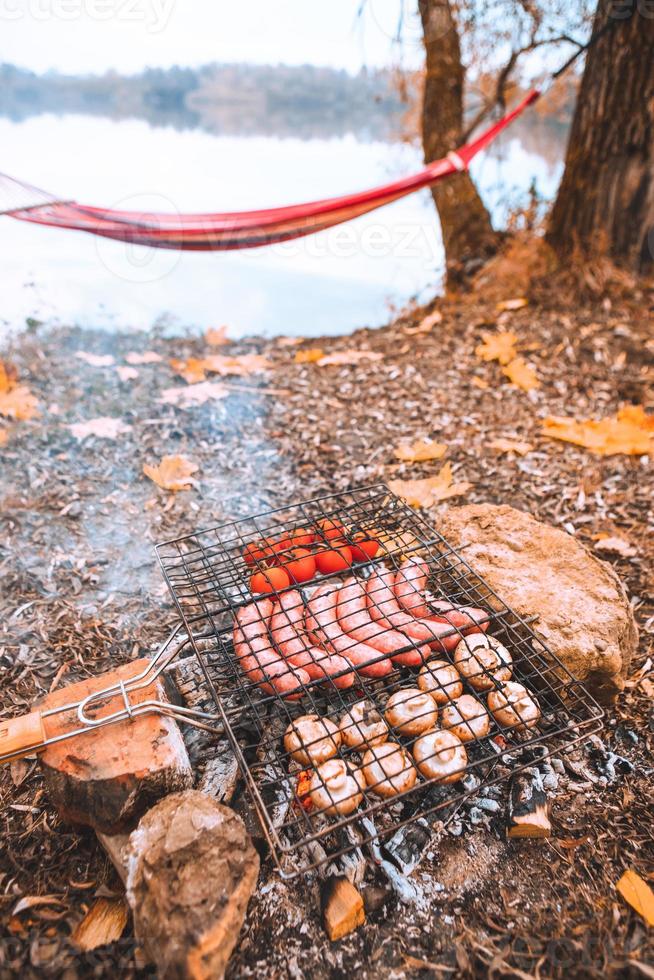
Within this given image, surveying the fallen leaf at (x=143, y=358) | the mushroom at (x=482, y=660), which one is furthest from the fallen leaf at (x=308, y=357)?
the mushroom at (x=482, y=660)

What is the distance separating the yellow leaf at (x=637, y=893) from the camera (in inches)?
53.9

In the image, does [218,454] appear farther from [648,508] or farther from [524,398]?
[648,508]

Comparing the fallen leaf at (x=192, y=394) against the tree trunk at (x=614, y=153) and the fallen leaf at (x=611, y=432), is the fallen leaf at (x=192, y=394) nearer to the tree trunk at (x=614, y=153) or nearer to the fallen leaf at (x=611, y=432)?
the fallen leaf at (x=611, y=432)

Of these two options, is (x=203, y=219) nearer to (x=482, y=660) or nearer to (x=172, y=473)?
(x=172, y=473)

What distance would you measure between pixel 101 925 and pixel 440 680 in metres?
0.99

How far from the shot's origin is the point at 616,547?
8.25 feet

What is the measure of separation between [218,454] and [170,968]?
94.0 inches

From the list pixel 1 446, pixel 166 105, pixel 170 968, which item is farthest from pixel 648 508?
pixel 166 105

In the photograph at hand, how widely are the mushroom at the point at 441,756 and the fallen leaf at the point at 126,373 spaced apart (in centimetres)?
317

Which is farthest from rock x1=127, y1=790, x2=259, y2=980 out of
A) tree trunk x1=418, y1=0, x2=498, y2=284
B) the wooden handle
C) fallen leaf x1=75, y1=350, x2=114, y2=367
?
tree trunk x1=418, y1=0, x2=498, y2=284

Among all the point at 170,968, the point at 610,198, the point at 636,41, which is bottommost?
the point at 170,968

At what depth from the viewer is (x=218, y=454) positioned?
3234mm

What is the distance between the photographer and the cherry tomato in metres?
1.98

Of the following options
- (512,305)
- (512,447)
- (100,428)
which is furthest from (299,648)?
(512,305)
